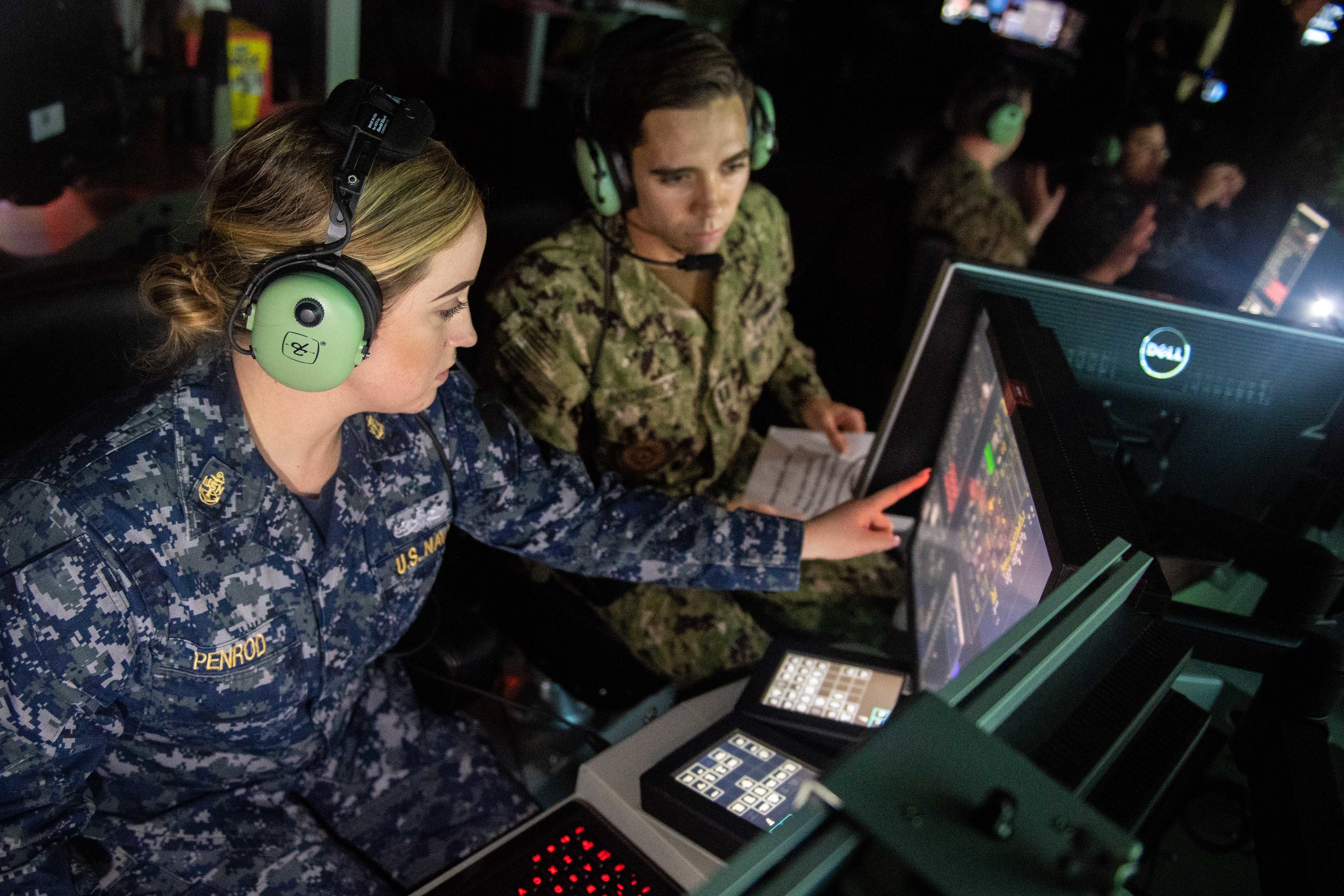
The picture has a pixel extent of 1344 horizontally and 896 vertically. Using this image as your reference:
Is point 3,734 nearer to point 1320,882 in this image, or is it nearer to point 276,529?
point 276,529

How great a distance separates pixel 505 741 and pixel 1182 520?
1057 millimetres

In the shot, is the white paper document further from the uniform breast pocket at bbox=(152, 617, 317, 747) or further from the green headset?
the uniform breast pocket at bbox=(152, 617, 317, 747)

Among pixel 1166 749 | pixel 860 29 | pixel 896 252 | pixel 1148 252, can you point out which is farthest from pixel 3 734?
pixel 860 29

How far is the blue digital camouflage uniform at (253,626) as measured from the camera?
0.82 metres

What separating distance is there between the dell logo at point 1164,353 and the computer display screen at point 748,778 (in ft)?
2.22

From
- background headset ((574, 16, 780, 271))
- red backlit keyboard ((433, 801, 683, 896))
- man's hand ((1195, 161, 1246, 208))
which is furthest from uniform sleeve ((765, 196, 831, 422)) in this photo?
man's hand ((1195, 161, 1246, 208))

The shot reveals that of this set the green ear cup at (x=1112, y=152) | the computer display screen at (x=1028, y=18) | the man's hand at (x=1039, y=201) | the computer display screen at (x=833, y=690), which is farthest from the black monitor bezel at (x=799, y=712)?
the computer display screen at (x=1028, y=18)

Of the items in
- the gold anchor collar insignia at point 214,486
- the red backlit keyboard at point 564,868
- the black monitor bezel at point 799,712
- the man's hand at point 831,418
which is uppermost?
the gold anchor collar insignia at point 214,486

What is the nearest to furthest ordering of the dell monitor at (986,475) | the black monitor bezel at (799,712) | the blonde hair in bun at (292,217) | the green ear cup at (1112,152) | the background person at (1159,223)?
the dell monitor at (986,475) < the blonde hair in bun at (292,217) < the black monitor bezel at (799,712) < the background person at (1159,223) < the green ear cup at (1112,152)

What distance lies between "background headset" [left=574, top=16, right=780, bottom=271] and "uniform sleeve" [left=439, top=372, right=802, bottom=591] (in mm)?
425

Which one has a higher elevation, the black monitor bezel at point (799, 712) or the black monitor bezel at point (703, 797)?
the black monitor bezel at point (799, 712)

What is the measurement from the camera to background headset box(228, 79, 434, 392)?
81 centimetres

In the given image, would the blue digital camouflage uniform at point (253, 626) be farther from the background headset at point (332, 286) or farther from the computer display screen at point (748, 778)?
the computer display screen at point (748, 778)

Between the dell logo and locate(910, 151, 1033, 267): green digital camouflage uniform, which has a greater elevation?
the dell logo
